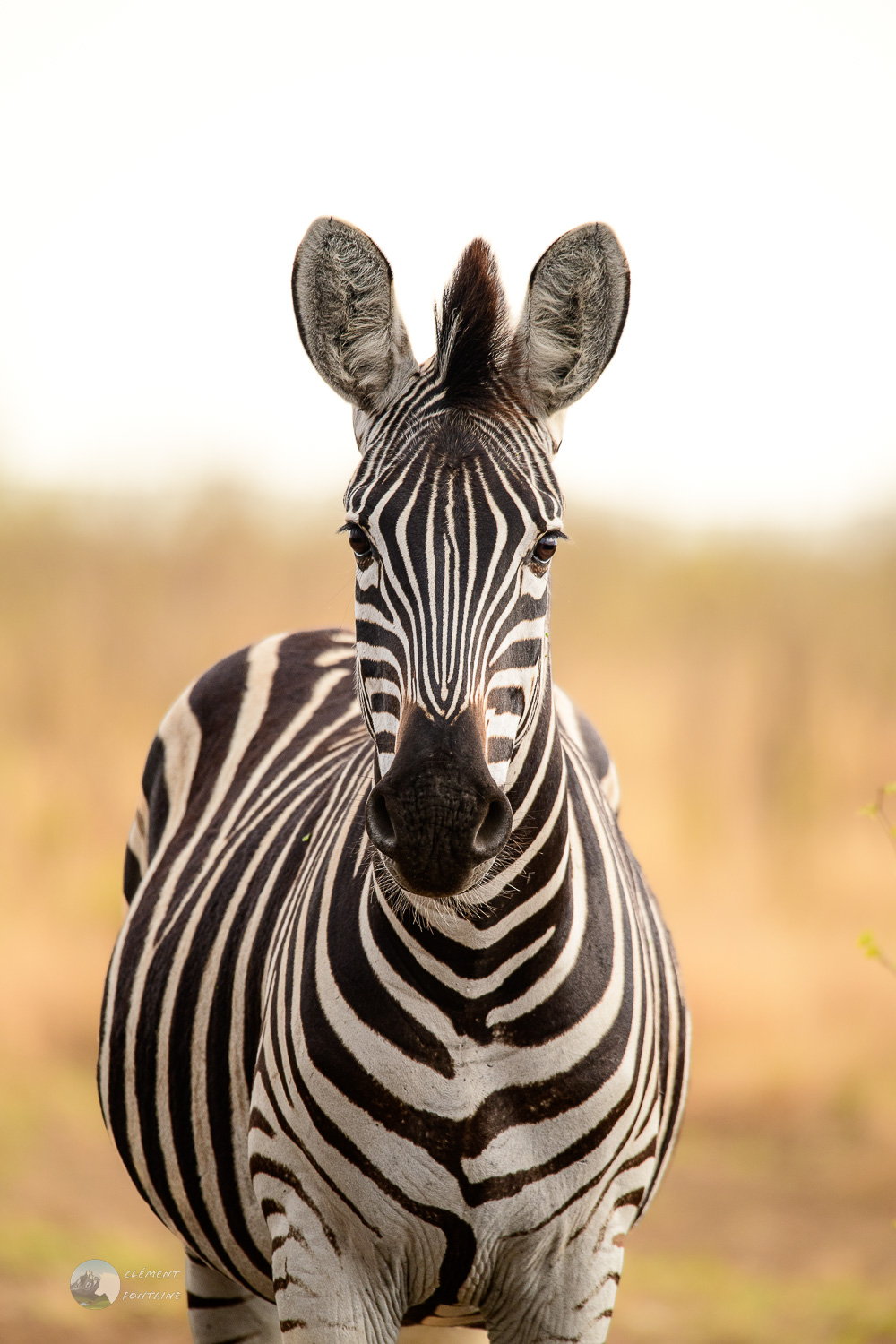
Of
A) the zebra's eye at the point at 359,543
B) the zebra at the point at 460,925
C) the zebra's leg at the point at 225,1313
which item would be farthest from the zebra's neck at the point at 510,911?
the zebra's leg at the point at 225,1313

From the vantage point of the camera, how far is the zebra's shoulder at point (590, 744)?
345 centimetres

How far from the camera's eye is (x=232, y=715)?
3922 millimetres

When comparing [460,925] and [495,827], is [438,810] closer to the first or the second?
[495,827]

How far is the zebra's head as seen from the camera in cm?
180

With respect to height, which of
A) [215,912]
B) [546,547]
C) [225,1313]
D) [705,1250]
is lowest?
[705,1250]

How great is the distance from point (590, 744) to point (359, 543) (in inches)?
65.3

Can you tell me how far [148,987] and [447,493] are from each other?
2.03 m

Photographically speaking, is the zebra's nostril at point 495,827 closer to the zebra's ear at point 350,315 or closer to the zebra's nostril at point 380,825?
the zebra's nostril at point 380,825

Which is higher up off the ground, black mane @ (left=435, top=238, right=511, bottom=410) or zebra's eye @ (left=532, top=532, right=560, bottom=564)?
black mane @ (left=435, top=238, right=511, bottom=410)

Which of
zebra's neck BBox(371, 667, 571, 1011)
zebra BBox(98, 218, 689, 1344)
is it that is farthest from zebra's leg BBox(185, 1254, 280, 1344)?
zebra's neck BBox(371, 667, 571, 1011)

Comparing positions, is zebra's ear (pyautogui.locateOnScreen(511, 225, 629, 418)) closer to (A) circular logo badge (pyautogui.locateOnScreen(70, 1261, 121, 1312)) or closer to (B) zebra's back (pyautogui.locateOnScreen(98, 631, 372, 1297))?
(B) zebra's back (pyautogui.locateOnScreen(98, 631, 372, 1297))

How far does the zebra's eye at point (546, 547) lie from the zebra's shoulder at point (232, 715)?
167 centimetres

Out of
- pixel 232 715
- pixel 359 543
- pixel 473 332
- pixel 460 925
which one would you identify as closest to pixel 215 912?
pixel 232 715

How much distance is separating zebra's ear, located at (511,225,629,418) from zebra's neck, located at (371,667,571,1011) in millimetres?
655
